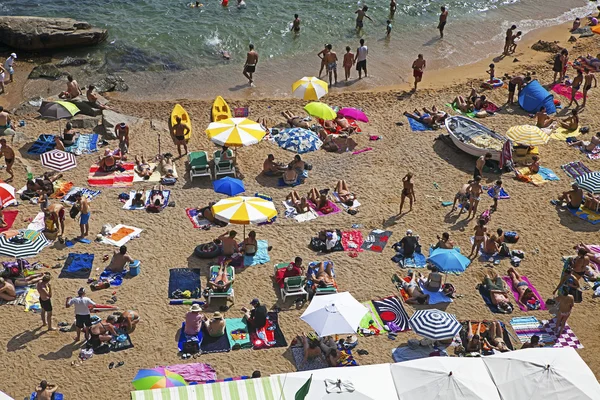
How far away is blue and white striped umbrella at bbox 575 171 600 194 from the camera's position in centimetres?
1864

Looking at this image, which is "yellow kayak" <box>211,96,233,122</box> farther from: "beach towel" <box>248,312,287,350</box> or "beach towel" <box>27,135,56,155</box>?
"beach towel" <box>248,312,287,350</box>

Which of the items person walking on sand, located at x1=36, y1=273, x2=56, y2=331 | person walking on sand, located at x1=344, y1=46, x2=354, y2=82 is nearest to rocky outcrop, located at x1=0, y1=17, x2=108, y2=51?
person walking on sand, located at x1=344, y1=46, x2=354, y2=82

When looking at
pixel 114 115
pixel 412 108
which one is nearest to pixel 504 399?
pixel 412 108

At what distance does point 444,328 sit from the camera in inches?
537

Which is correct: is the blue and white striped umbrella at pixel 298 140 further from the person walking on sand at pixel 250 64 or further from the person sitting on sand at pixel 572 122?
the person sitting on sand at pixel 572 122

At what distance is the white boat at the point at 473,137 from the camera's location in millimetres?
20547

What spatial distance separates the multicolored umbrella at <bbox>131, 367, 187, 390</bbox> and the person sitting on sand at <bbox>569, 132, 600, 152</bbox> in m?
14.9

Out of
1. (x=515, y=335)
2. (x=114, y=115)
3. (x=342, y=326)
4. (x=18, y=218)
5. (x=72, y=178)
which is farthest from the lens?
(x=114, y=115)

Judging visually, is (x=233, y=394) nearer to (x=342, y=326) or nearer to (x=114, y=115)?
(x=342, y=326)

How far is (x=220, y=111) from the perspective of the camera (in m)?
21.8

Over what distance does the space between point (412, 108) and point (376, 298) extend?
33.1 feet

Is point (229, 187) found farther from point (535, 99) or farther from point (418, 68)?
point (535, 99)

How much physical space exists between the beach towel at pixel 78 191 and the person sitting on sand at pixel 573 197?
1257cm

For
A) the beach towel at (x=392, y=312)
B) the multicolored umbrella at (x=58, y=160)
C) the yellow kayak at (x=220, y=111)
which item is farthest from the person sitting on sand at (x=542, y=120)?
the multicolored umbrella at (x=58, y=160)
